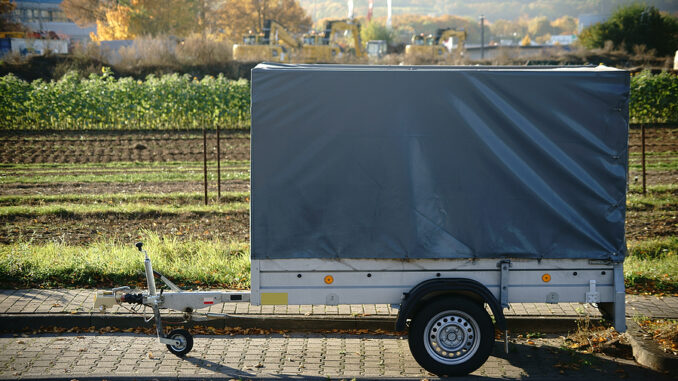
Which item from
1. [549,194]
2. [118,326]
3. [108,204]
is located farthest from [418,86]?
[108,204]

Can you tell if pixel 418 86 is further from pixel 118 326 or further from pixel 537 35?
pixel 537 35

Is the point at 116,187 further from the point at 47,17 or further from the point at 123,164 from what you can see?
the point at 47,17

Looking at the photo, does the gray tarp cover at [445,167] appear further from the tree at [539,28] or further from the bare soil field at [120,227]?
the tree at [539,28]

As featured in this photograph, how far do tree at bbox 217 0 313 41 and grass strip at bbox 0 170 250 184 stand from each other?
67.5 meters

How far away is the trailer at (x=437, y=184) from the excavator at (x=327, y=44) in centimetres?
4169

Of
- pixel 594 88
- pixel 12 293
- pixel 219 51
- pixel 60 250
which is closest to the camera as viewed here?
pixel 594 88

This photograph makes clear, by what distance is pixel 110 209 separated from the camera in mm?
13539

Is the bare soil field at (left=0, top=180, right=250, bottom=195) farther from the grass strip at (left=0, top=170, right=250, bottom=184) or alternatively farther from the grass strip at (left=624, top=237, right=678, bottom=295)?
the grass strip at (left=624, top=237, right=678, bottom=295)

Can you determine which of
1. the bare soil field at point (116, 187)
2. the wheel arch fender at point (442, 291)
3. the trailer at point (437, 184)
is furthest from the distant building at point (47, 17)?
the wheel arch fender at point (442, 291)

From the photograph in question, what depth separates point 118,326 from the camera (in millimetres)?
7613

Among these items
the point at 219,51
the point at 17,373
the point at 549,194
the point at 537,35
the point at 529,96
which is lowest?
the point at 17,373

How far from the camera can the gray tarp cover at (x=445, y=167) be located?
6117 millimetres

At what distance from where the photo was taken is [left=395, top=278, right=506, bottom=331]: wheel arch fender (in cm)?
606

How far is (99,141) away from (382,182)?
20430mm
